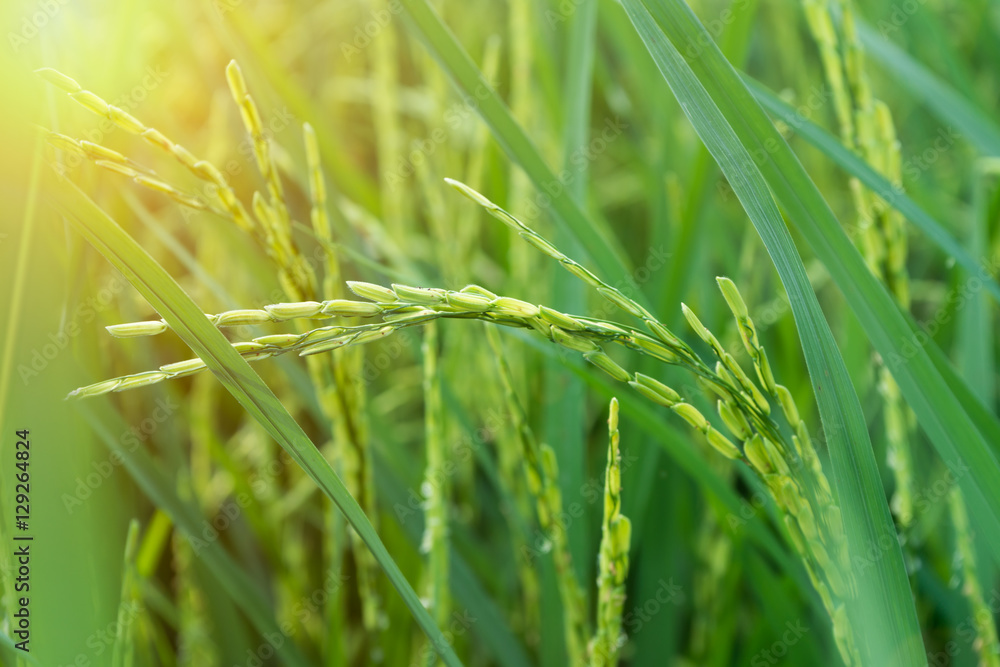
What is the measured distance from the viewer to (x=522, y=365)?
3.07 feet

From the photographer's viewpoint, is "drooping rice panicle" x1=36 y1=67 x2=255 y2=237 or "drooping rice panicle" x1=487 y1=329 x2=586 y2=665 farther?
"drooping rice panicle" x1=487 y1=329 x2=586 y2=665

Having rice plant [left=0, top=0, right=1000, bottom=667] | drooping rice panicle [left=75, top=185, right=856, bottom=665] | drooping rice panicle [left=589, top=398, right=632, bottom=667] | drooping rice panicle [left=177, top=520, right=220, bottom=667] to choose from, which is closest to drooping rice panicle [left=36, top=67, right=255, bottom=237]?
rice plant [left=0, top=0, right=1000, bottom=667]

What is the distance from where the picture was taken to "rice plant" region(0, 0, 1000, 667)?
41cm

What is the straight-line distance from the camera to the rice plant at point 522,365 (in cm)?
41

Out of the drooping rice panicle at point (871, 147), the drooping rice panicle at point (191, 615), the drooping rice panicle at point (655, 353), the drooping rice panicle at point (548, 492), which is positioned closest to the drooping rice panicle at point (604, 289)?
the drooping rice panicle at point (655, 353)

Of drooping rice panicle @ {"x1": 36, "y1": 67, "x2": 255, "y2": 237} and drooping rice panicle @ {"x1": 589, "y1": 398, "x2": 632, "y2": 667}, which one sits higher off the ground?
drooping rice panicle @ {"x1": 36, "y1": 67, "x2": 255, "y2": 237}

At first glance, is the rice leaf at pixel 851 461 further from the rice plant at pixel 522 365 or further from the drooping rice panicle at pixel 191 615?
the drooping rice panicle at pixel 191 615

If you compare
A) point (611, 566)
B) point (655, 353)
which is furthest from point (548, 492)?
point (655, 353)

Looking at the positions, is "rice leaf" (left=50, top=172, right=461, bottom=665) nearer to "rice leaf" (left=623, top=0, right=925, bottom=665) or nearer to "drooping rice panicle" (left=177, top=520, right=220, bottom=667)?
"rice leaf" (left=623, top=0, right=925, bottom=665)

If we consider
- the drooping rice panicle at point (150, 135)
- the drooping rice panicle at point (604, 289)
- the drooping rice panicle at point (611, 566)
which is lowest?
the drooping rice panicle at point (611, 566)

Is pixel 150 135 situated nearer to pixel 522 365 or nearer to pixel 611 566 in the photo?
pixel 611 566

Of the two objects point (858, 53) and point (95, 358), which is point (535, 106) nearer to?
point (858, 53)

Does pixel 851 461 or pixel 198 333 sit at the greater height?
pixel 198 333

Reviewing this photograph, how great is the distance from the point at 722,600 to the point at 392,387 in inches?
27.2
